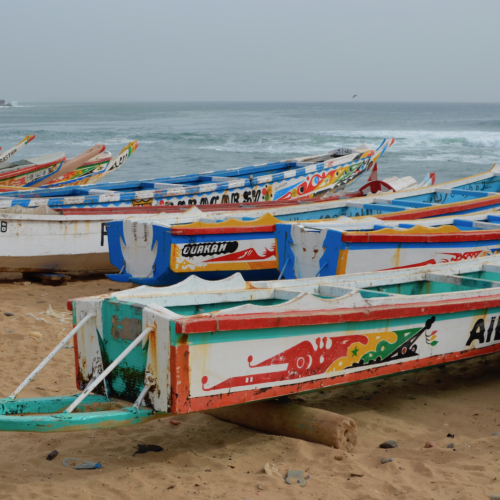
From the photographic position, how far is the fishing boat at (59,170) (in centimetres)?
1365

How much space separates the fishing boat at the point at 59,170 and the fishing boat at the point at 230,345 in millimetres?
9714

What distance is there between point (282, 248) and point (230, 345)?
11.2 ft

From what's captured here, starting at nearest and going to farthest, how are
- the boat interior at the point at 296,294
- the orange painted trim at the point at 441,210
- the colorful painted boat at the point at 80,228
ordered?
the boat interior at the point at 296,294 < the colorful painted boat at the point at 80,228 < the orange painted trim at the point at 441,210

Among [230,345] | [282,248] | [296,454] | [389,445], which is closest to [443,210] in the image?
[282,248]

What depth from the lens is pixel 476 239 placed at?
723 cm

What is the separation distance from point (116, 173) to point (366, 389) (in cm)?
2060

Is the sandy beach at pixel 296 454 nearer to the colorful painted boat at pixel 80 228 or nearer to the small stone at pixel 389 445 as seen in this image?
the small stone at pixel 389 445

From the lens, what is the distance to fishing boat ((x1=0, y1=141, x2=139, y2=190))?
44.8ft

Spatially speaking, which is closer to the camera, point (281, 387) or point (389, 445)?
point (281, 387)

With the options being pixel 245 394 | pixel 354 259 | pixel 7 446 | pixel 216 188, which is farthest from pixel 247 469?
pixel 216 188

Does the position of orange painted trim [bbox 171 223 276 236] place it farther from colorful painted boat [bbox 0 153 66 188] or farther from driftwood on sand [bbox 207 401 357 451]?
colorful painted boat [bbox 0 153 66 188]

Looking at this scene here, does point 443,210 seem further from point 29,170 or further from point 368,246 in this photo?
point 29,170

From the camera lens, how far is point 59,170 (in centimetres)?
1395

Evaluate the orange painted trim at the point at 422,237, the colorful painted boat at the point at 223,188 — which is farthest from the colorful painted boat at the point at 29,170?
the orange painted trim at the point at 422,237
